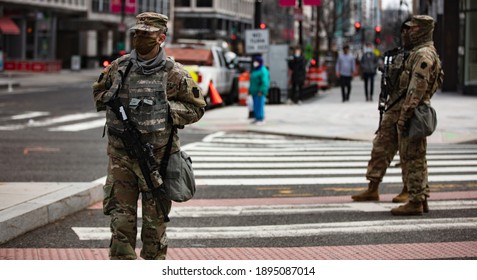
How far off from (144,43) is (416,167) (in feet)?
14.5

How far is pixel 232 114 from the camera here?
2619 cm

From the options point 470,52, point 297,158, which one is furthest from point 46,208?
point 470,52

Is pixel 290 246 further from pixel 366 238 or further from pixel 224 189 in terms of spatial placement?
pixel 224 189

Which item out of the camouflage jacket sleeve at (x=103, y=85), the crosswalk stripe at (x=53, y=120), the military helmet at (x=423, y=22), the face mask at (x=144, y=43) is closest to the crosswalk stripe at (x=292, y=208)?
the military helmet at (x=423, y=22)

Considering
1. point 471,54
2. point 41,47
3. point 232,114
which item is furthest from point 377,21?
point 232,114

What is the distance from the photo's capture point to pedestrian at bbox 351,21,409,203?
31.4 feet

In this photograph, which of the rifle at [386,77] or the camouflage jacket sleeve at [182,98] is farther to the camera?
the rifle at [386,77]

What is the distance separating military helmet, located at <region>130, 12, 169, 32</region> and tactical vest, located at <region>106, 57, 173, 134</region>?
267 millimetres

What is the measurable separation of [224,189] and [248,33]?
51.6ft

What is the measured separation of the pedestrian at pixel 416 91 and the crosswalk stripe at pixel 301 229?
0.44m

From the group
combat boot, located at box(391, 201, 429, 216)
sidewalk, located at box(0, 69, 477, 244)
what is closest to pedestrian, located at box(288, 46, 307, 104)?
sidewalk, located at box(0, 69, 477, 244)

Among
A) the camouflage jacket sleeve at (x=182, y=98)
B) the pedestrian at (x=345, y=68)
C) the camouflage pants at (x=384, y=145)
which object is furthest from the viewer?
the pedestrian at (x=345, y=68)

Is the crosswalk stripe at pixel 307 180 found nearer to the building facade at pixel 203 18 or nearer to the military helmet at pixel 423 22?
the military helmet at pixel 423 22

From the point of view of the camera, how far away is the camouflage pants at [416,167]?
9422mm
